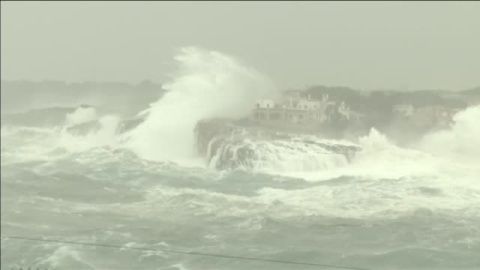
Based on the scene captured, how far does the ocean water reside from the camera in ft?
7.28

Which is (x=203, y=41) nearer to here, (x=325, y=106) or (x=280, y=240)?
(x=325, y=106)

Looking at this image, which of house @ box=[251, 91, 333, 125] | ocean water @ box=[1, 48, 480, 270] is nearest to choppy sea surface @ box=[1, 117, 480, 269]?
ocean water @ box=[1, 48, 480, 270]

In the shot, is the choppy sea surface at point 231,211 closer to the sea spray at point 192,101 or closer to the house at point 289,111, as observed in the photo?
the sea spray at point 192,101

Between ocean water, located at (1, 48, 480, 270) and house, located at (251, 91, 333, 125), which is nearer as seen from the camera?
ocean water, located at (1, 48, 480, 270)

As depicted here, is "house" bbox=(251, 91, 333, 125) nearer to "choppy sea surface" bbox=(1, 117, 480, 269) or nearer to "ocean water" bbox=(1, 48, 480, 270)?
"ocean water" bbox=(1, 48, 480, 270)

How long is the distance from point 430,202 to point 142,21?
1.36m

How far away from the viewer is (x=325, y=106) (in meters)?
2.41

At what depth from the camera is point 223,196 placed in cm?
249

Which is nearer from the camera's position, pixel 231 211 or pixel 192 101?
pixel 231 211

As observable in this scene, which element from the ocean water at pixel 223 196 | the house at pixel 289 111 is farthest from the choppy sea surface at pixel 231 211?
the house at pixel 289 111

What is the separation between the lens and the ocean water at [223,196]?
2219mm

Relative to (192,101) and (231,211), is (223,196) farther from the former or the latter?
(192,101)

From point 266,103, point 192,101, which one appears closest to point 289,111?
point 266,103

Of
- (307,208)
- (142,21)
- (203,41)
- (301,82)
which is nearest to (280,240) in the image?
(307,208)
